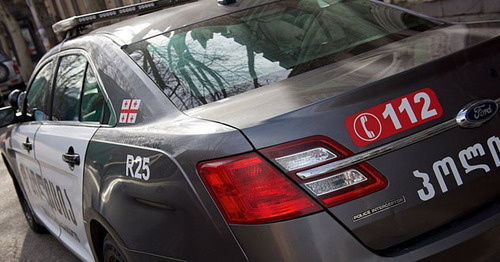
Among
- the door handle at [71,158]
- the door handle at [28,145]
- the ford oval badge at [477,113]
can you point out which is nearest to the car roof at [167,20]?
the door handle at [71,158]

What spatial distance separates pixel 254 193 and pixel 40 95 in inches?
106

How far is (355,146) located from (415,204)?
0.27 m

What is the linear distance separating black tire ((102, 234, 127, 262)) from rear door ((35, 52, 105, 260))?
25 centimetres

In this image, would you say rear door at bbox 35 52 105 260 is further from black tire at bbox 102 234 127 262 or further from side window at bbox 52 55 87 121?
black tire at bbox 102 234 127 262

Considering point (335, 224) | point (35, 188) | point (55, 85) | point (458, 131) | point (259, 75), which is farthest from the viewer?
point (35, 188)

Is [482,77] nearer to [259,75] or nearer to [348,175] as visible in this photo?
[348,175]

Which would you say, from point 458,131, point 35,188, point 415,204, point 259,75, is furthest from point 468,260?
point 35,188

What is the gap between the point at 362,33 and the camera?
287cm

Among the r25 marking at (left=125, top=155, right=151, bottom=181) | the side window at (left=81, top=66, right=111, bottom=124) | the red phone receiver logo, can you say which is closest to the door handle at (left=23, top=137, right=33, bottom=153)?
the side window at (left=81, top=66, right=111, bottom=124)

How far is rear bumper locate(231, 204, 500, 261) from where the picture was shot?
1.86m

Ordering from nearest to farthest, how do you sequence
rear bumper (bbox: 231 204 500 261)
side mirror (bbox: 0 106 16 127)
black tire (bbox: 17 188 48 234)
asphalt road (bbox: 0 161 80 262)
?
rear bumper (bbox: 231 204 500 261), side mirror (bbox: 0 106 16 127), asphalt road (bbox: 0 161 80 262), black tire (bbox: 17 188 48 234)

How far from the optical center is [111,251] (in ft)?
9.18

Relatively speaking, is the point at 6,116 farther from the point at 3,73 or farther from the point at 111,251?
the point at 3,73

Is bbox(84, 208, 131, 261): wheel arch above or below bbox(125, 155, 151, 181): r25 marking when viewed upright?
below
